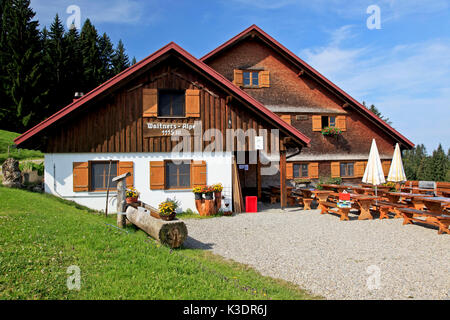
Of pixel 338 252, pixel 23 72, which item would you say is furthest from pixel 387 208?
pixel 23 72

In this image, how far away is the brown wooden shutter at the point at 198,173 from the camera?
38.5 ft

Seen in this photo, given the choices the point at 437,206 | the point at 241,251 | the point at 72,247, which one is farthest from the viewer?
the point at 437,206

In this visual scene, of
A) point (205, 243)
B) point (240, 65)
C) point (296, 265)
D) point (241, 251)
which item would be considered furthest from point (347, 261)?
point (240, 65)

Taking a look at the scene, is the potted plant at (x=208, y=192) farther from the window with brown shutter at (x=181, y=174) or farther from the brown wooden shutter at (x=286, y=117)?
the brown wooden shutter at (x=286, y=117)

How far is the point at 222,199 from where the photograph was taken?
39.4 ft

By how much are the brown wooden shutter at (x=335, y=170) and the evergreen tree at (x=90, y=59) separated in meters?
32.4

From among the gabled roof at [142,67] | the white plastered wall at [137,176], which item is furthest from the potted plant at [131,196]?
the gabled roof at [142,67]

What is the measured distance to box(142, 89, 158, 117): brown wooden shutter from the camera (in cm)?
1150

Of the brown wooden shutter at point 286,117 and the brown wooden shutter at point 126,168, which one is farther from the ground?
the brown wooden shutter at point 286,117

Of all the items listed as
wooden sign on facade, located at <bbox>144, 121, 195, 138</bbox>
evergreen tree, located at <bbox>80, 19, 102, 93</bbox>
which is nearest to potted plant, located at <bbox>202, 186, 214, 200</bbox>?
wooden sign on facade, located at <bbox>144, 121, 195, 138</bbox>

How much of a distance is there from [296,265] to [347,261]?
1.09 meters

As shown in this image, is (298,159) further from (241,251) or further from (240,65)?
(241,251)

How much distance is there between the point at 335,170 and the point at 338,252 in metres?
Result: 13.1

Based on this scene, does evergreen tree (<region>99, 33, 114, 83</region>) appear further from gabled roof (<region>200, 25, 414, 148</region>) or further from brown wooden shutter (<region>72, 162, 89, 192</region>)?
brown wooden shutter (<region>72, 162, 89, 192</region>)
